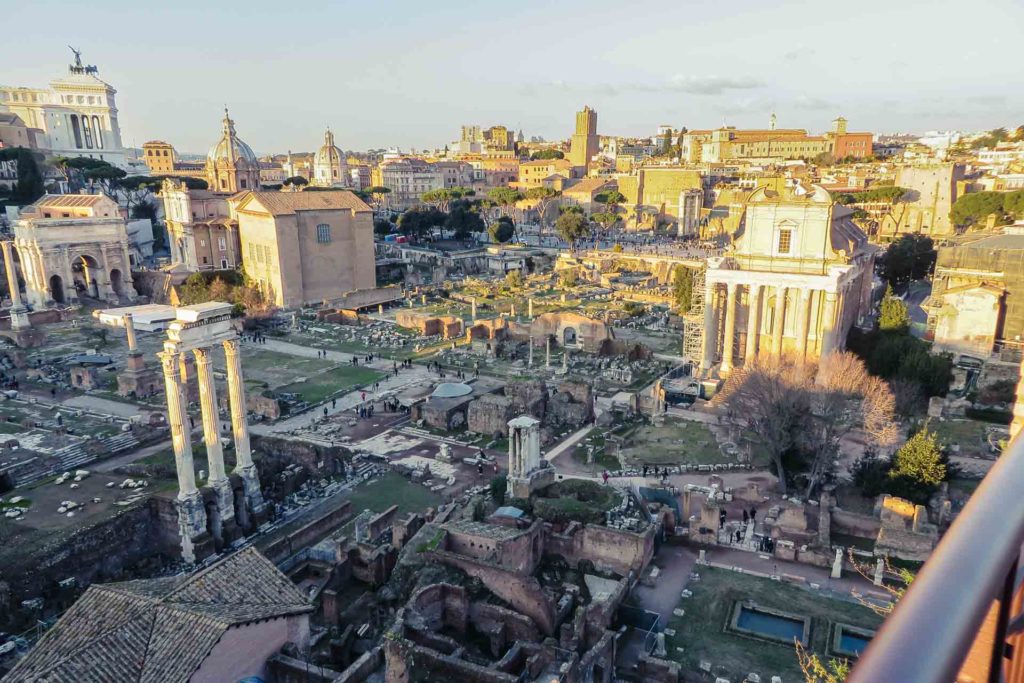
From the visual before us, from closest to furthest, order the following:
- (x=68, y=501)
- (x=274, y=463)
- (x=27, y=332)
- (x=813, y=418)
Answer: (x=68, y=501) < (x=813, y=418) < (x=274, y=463) < (x=27, y=332)

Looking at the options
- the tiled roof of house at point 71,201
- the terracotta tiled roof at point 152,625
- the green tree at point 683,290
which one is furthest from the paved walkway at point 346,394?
the tiled roof of house at point 71,201

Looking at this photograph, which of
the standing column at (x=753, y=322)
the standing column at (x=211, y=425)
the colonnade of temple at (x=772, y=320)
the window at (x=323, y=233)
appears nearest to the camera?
the standing column at (x=211, y=425)

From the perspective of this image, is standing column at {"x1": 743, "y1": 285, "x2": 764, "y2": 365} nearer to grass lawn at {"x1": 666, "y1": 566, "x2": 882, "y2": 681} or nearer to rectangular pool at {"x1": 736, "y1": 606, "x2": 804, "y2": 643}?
grass lawn at {"x1": 666, "y1": 566, "x2": 882, "y2": 681}

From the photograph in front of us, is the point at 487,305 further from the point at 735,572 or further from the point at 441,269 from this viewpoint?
the point at 735,572

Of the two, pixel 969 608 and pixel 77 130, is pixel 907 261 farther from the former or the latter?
pixel 77 130

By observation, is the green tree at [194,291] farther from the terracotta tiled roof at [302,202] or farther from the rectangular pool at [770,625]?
the rectangular pool at [770,625]

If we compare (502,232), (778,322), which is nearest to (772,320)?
(778,322)

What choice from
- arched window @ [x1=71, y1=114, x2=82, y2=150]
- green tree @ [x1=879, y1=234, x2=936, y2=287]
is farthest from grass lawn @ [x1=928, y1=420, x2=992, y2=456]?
arched window @ [x1=71, y1=114, x2=82, y2=150]

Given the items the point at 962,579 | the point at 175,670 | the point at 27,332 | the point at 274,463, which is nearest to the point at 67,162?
the point at 27,332
